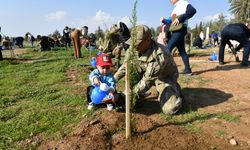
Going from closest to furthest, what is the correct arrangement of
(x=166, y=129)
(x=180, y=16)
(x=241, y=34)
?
(x=166, y=129)
(x=180, y=16)
(x=241, y=34)

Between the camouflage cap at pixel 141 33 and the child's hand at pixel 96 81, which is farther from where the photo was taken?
the child's hand at pixel 96 81

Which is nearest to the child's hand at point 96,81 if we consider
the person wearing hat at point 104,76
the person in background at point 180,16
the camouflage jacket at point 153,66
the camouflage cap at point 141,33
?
the person wearing hat at point 104,76

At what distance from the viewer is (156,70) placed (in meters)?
4.02

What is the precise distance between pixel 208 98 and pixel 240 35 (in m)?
3.82

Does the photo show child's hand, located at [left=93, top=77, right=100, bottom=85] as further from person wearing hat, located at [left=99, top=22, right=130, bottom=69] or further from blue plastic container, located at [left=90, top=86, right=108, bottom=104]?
person wearing hat, located at [left=99, top=22, right=130, bottom=69]

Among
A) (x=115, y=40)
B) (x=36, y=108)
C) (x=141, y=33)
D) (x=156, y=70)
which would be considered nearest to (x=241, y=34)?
(x=115, y=40)

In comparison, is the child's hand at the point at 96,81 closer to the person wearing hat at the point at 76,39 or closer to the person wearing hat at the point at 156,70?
the person wearing hat at the point at 156,70

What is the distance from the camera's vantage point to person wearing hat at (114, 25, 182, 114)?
3951 mm

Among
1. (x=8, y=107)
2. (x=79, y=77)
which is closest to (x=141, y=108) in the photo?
(x=8, y=107)

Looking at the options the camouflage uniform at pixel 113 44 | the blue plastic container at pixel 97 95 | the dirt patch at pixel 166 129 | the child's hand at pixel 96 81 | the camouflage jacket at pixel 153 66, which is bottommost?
the dirt patch at pixel 166 129

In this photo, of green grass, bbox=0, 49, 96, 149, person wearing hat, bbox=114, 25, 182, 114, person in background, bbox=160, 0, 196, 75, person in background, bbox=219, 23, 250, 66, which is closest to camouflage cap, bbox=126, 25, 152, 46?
person wearing hat, bbox=114, 25, 182, 114

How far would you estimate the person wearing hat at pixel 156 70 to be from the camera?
3951mm

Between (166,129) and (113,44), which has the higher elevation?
(113,44)

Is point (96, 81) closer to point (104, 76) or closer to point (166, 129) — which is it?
point (104, 76)
